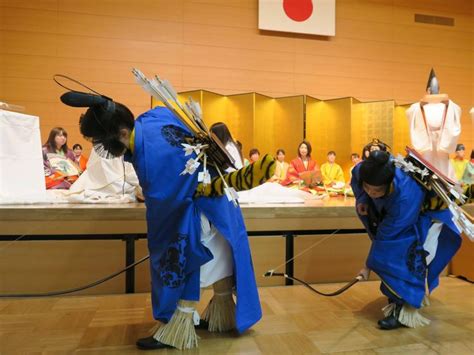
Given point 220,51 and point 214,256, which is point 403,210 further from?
point 220,51

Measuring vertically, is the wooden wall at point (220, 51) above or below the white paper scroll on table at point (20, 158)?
above

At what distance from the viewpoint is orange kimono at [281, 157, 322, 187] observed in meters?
5.53

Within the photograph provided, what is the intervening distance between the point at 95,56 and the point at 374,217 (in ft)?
19.9

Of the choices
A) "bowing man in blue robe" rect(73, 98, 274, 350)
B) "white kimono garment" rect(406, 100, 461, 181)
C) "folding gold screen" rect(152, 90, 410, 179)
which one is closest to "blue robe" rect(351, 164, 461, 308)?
"bowing man in blue robe" rect(73, 98, 274, 350)

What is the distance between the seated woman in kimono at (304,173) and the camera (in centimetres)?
553

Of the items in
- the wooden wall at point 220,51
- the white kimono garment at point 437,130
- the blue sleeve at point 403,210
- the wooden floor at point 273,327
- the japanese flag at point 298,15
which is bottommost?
the wooden floor at point 273,327

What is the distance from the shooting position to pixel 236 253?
1618 mm

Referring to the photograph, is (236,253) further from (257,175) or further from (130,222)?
(130,222)

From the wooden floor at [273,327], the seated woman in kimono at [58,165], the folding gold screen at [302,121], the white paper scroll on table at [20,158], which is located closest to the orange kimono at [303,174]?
the folding gold screen at [302,121]

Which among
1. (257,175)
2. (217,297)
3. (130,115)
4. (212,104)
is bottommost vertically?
(217,297)

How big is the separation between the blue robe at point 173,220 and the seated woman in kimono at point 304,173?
3.98 metres

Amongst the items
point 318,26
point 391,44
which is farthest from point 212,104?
point 391,44

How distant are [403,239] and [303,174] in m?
3.80

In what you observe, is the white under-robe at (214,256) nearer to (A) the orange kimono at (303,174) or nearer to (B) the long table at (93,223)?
(B) the long table at (93,223)
